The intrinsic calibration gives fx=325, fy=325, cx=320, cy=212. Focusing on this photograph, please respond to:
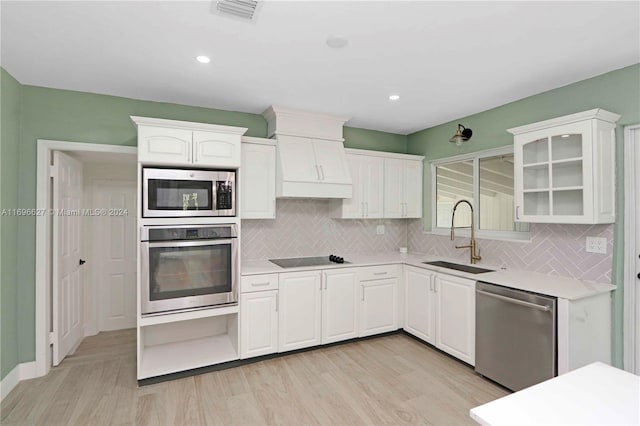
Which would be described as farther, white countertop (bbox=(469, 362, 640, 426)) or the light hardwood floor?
the light hardwood floor

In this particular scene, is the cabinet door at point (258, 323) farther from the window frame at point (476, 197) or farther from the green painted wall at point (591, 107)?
the green painted wall at point (591, 107)

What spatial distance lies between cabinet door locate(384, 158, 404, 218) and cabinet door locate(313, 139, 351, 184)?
72cm

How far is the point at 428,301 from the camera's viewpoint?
3572 mm

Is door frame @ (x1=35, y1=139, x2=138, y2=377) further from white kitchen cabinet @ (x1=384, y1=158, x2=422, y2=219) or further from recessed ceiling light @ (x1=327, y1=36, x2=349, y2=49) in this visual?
white kitchen cabinet @ (x1=384, y1=158, x2=422, y2=219)

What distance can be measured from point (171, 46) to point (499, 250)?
3.57 m

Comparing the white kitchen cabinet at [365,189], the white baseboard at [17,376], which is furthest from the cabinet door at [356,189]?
the white baseboard at [17,376]

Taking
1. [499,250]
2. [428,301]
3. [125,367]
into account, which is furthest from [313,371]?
[499,250]

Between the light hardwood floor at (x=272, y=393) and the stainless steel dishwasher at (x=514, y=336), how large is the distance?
195 mm

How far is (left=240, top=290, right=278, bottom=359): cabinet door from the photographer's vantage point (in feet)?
10.4

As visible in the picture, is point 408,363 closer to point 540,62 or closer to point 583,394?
point 583,394

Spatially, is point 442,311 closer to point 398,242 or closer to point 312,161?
point 398,242

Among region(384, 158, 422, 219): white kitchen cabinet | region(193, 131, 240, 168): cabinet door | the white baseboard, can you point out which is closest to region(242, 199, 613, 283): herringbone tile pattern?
region(384, 158, 422, 219): white kitchen cabinet

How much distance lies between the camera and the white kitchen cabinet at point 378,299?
12.3 ft

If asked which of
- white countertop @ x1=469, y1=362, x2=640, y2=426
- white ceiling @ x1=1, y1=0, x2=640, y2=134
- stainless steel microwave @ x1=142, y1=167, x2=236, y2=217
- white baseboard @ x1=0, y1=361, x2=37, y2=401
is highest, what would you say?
white ceiling @ x1=1, y1=0, x2=640, y2=134
